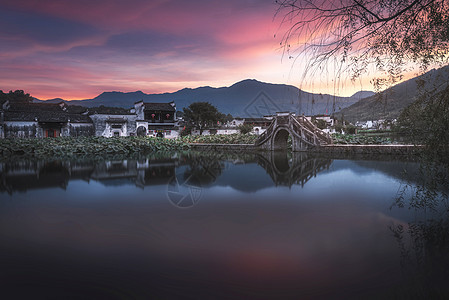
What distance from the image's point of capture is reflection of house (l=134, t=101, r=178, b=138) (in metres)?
49.8

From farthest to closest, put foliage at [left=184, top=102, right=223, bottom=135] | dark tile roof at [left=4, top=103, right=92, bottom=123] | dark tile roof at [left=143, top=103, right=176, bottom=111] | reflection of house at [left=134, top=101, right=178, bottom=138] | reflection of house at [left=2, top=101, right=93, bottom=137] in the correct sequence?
foliage at [left=184, top=102, right=223, bottom=135] < dark tile roof at [left=143, top=103, right=176, bottom=111] < reflection of house at [left=134, top=101, right=178, bottom=138] < dark tile roof at [left=4, top=103, right=92, bottom=123] < reflection of house at [left=2, top=101, right=93, bottom=137]

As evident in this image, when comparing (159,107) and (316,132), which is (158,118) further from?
(316,132)

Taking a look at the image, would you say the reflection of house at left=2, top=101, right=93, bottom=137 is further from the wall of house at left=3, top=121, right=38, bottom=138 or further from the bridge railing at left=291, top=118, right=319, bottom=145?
the bridge railing at left=291, top=118, right=319, bottom=145

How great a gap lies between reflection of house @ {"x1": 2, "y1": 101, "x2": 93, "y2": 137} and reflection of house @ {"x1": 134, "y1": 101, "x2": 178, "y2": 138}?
9.94m

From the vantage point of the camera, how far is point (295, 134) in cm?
2991

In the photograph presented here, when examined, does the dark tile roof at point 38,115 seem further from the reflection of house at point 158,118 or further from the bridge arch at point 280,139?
the bridge arch at point 280,139

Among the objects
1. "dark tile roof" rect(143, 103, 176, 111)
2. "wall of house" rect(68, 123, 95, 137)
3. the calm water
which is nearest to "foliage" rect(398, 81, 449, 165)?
the calm water

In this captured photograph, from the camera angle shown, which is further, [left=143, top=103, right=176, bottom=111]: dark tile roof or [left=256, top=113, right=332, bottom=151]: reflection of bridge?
[left=143, top=103, right=176, bottom=111]: dark tile roof

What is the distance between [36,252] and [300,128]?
2647 cm

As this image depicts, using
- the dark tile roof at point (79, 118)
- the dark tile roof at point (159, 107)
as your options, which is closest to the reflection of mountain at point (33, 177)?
the dark tile roof at point (79, 118)

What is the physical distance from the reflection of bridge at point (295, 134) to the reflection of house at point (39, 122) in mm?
26542

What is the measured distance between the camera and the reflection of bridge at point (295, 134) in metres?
29.0

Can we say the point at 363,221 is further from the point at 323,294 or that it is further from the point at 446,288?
the point at 323,294

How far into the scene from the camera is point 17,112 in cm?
3634
